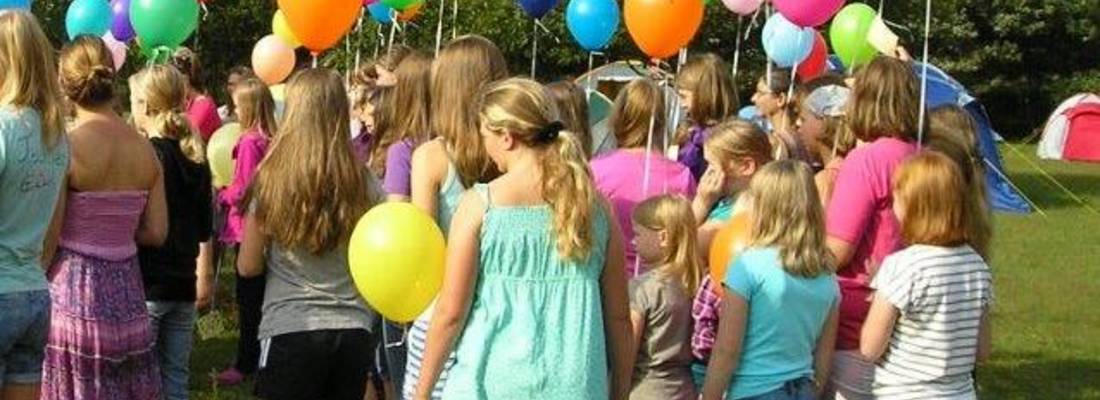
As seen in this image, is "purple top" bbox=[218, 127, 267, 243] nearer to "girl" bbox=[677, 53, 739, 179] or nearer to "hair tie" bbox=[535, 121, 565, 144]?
"girl" bbox=[677, 53, 739, 179]

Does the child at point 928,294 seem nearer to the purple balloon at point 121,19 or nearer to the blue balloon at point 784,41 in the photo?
the blue balloon at point 784,41

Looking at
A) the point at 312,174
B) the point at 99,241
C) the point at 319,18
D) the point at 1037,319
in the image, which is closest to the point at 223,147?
the point at 319,18

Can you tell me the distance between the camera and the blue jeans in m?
5.89

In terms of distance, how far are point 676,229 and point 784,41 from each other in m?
4.28

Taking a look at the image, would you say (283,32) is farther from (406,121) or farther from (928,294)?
(928,294)

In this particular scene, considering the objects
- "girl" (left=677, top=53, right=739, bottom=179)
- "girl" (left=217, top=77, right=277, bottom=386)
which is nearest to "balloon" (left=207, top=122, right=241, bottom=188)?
"girl" (left=217, top=77, right=277, bottom=386)

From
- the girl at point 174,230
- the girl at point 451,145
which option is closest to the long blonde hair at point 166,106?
the girl at point 174,230

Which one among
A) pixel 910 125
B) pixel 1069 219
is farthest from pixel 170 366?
pixel 1069 219

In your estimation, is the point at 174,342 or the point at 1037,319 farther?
the point at 1037,319

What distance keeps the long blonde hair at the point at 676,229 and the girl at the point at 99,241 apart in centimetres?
156

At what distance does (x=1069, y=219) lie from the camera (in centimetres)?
1992

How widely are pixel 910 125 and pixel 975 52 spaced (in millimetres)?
35879

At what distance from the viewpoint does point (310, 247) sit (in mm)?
5051

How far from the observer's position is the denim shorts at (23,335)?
452cm
